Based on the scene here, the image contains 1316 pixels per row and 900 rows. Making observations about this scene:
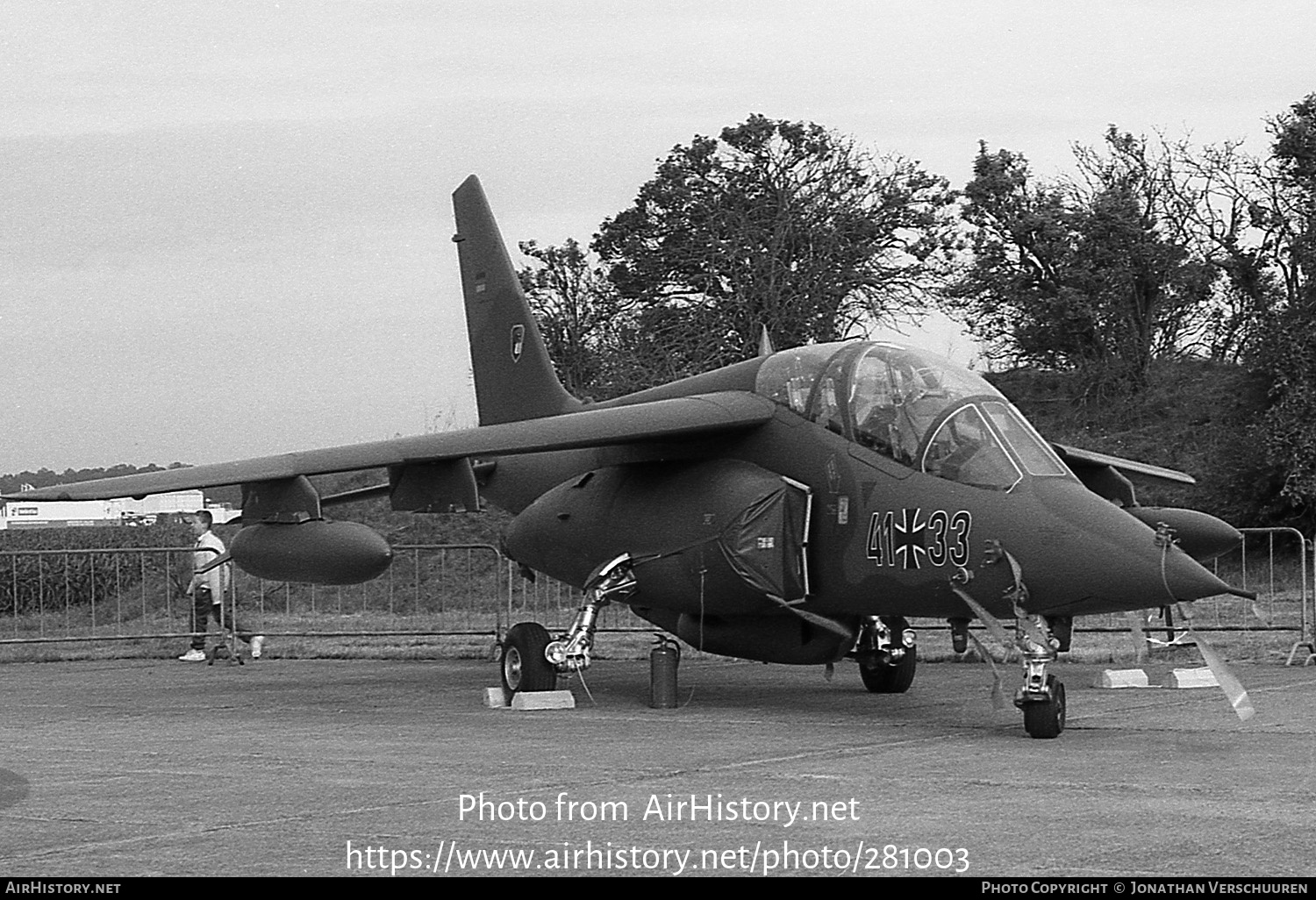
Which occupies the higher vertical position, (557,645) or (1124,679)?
(557,645)

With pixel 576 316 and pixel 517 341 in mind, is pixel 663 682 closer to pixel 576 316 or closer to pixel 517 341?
pixel 517 341

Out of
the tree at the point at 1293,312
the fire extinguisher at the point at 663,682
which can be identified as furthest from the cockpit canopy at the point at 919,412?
the tree at the point at 1293,312

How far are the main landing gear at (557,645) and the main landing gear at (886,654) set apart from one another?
2.16 meters

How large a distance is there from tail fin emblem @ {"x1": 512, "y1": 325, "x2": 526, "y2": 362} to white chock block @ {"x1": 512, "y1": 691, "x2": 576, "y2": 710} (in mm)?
4861

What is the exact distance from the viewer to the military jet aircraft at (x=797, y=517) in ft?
37.2

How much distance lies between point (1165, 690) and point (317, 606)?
1598cm

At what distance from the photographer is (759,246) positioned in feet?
138

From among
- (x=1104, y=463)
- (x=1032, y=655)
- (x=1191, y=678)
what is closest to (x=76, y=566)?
(x=1104, y=463)

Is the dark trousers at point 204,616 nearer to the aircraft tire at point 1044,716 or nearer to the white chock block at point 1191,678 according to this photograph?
the white chock block at point 1191,678

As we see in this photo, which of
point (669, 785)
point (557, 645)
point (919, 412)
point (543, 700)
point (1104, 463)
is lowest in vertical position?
point (543, 700)

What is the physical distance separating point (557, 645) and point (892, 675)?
119 inches

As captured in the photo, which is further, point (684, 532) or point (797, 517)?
point (684, 532)

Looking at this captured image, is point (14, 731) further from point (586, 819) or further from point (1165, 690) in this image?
Result: point (1165, 690)
